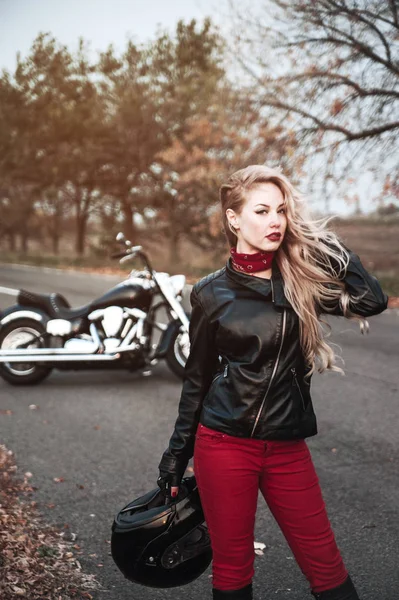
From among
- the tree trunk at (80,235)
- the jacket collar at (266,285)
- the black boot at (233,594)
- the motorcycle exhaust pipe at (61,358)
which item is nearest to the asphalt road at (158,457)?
A: the motorcycle exhaust pipe at (61,358)

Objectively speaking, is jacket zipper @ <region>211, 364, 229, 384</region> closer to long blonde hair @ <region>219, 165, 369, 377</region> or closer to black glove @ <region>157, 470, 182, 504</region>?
long blonde hair @ <region>219, 165, 369, 377</region>

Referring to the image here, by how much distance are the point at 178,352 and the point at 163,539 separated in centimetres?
539

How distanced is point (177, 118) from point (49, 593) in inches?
1244

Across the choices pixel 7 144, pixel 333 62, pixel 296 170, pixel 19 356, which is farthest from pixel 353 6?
pixel 7 144

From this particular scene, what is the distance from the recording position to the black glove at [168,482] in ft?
9.05

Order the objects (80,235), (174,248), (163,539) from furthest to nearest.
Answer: (80,235) < (174,248) < (163,539)

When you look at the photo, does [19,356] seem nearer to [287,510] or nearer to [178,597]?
[178,597]

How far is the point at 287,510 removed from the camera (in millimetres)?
2576

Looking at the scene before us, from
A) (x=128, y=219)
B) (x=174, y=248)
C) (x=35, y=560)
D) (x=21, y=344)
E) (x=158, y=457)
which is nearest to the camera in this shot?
(x=35, y=560)

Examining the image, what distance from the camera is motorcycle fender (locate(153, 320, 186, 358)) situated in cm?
791

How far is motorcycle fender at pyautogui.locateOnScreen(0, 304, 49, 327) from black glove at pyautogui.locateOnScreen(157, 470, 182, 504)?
5.56 m

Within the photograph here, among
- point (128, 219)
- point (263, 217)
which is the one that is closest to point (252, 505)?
point (263, 217)

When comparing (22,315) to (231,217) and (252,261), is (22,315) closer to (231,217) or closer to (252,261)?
(231,217)

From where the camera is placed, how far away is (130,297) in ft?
25.9
